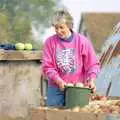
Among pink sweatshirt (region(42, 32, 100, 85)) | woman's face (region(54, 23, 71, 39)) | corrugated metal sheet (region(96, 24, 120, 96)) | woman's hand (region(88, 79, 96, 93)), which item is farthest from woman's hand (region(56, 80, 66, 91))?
corrugated metal sheet (region(96, 24, 120, 96))

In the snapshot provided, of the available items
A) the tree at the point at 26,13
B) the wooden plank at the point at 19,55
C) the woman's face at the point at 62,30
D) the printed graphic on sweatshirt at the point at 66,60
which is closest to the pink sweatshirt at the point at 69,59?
the printed graphic on sweatshirt at the point at 66,60

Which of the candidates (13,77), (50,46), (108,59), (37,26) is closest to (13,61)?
(13,77)

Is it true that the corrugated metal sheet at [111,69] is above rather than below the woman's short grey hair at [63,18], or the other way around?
below

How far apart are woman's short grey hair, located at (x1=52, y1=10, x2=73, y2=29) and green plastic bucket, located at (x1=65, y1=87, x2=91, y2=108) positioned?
62cm

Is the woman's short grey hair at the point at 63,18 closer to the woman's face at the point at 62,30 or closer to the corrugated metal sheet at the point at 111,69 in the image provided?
the woman's face at the point at 62,30

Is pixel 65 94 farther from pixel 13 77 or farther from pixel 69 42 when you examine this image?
pixel 13 77

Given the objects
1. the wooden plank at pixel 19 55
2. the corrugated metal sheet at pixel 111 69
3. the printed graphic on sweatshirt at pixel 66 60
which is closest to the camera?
the printed graphic on sweatshirt at pixel 66 60

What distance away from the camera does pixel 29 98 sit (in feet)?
39.0

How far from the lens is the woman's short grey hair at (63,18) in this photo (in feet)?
19.1

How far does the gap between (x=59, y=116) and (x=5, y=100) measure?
247 inches

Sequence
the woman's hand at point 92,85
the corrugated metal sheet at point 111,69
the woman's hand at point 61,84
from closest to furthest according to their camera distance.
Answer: the woman's hand at point 61,84
the woman's hand at point 92,85
the corrugated metal sheet at point 111,69

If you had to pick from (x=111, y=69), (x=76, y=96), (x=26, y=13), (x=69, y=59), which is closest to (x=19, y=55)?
(x=111, y=69)

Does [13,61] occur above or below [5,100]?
above

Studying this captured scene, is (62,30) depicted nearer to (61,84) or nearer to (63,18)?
(63,18)
